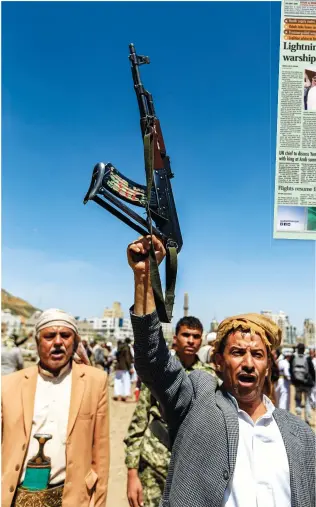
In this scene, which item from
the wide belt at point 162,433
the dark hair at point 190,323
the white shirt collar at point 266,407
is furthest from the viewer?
the dark hair at point 190,323

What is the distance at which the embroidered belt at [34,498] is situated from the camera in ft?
8.80

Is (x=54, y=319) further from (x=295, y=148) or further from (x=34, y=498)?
(x=295, y=148)

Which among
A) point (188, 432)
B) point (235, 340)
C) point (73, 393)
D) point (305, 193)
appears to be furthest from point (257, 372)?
point (73, 393)

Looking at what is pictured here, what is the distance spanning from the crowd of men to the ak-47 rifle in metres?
0.08

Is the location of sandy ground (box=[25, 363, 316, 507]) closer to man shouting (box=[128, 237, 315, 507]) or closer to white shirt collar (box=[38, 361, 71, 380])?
white shirt collar (box=[38, 361, 71, 380])

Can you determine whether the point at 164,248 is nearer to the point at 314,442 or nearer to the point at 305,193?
the point at 305,193

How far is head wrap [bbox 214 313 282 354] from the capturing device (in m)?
2.12

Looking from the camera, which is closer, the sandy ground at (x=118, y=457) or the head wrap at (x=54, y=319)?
the head wrap at (x=54, y=319)

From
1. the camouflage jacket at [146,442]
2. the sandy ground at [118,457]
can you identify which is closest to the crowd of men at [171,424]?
the camouflage jacket at [146,442]

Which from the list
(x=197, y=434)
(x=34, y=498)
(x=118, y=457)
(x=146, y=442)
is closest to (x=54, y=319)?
(x=34, y=498)

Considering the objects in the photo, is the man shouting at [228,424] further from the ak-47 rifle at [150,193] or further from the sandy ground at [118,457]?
the sandy ground at [118,457]

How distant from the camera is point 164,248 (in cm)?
201

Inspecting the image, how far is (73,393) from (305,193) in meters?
1.79

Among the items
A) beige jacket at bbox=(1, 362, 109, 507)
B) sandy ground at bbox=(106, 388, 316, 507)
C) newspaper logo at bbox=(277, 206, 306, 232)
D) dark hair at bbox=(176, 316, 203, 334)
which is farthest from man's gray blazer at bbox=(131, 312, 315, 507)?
sandy ground at bbox=(106, 388, 316, 507)
